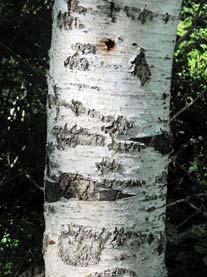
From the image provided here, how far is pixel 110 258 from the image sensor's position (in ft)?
3.89

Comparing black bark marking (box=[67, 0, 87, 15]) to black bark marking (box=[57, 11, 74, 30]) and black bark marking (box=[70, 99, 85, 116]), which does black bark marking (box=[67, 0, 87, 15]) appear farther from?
black bark marking (box=[70, 99, 85, 116])

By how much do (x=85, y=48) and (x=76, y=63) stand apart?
4 cm

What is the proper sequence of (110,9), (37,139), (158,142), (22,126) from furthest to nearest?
(22,126), (37,139), (158,142), (110,9)

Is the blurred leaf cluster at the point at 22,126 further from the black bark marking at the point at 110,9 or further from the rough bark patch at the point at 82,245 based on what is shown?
the black bark marking at the point at 110,9

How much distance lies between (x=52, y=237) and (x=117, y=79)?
15.2 inches

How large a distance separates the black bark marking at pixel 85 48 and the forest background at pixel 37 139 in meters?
1.16

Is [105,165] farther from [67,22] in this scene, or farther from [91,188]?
[67,22]

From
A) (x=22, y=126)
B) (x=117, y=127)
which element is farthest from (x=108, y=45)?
(x=22, y=126)

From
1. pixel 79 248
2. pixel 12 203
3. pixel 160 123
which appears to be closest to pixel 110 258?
pixel 79 248

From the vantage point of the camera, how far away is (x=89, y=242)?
3.85ft

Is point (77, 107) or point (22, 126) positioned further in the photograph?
point (22, 126)

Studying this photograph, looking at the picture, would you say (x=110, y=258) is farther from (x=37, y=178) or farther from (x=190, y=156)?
(x=190, y=156)

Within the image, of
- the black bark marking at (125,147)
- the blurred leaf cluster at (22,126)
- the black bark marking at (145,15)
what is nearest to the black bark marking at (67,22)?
the black bark marking at (145,15)

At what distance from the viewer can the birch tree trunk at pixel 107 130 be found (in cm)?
112
